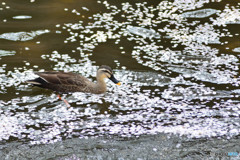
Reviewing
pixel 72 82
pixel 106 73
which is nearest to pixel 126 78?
pixel 106 73

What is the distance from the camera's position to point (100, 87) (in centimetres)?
776

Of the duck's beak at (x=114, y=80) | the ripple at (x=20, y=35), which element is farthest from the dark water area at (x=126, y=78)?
the duck's beak at (x=114, y=80)

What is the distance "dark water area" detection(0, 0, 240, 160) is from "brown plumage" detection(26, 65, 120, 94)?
0.12m

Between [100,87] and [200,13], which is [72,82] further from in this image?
[200,13]

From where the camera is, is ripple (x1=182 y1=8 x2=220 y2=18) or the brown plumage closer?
the brown plumage

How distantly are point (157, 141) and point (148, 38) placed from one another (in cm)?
346

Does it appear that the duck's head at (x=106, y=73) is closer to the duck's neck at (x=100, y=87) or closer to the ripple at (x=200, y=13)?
the duck's neck at (x=100, y=87)

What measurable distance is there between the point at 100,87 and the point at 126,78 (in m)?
0.55

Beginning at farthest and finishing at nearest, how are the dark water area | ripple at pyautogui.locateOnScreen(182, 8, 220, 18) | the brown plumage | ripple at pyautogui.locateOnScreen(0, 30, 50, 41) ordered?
ripple at pyautogui.locateOnScreen(182, 8, 220, 18), ripple at pyautogui.locateOnScreen(0, 30, 50, 41), the brown plumage, the dark water area

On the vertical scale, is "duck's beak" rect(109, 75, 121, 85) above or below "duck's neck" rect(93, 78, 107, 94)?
above

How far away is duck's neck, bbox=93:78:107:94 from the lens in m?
7.74

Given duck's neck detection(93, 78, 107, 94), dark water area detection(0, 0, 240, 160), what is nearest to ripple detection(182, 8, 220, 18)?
dark water area detection(0, 0, 240, 160)

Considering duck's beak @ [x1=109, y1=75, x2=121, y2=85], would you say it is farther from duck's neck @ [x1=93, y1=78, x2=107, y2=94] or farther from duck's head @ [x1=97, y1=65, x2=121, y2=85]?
duck's neck @ [x1=93, y1=78, x2=107, y2=94]

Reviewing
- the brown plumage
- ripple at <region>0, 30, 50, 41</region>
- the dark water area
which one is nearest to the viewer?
the dark water area
